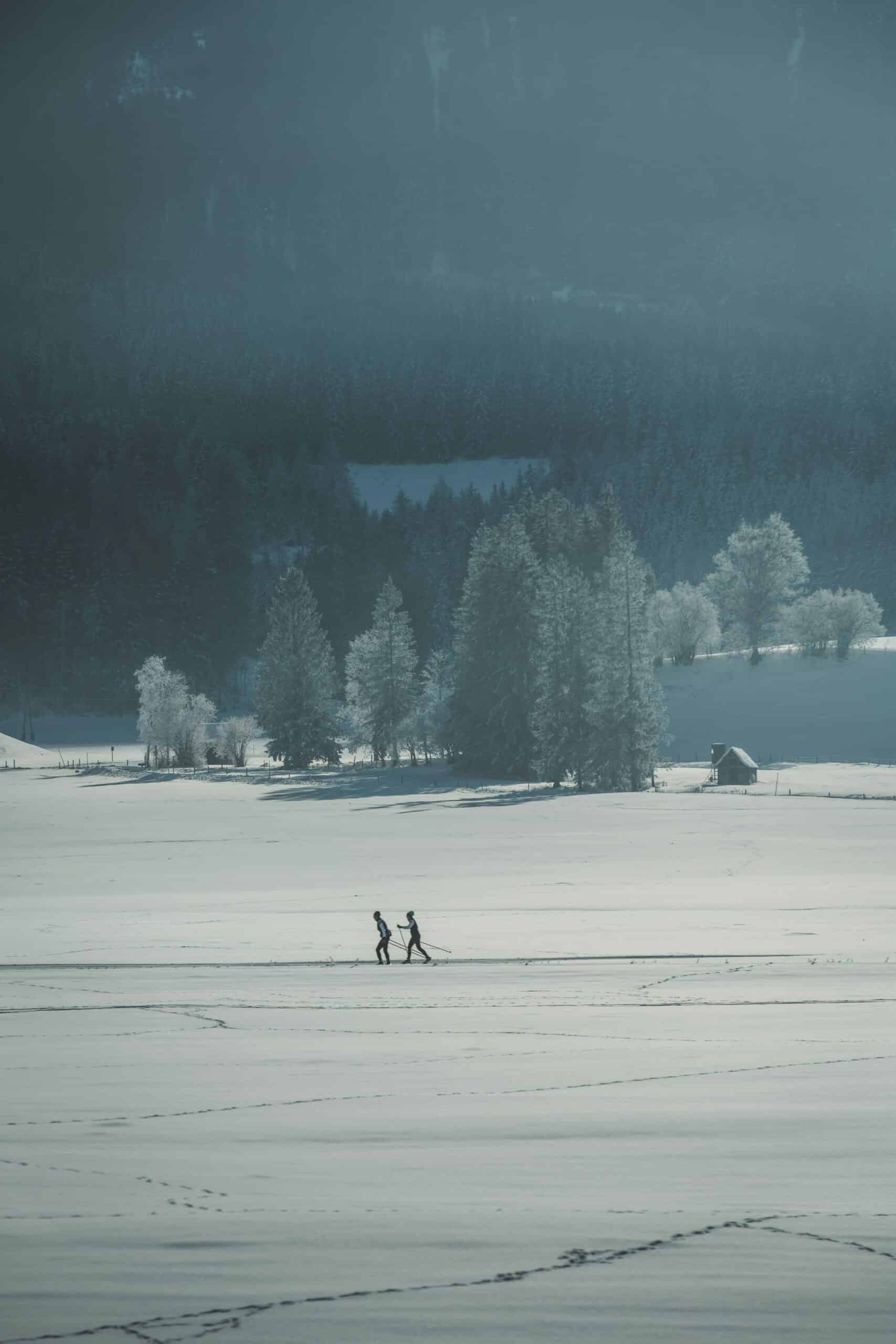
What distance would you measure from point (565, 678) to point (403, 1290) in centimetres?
7047

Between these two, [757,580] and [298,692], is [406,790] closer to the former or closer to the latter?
[298,692]

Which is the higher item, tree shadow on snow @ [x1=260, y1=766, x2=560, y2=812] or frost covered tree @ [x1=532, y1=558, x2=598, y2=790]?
frost covered tree @ [x1=532, y1=558, x2=598, y2=790]

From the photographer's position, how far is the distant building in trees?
243 feet

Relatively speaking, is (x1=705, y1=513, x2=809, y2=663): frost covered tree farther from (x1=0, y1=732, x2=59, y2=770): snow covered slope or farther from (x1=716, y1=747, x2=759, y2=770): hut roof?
(x1=0, y1=732, x2=59, y2=770): snow covered slope

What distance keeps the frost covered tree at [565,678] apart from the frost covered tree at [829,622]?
3667 centimetres

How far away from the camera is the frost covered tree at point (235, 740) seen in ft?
337

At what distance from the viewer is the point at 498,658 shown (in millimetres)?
83875

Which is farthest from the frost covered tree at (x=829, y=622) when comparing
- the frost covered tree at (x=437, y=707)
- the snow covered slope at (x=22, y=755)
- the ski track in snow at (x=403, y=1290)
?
the ski track in snow at (x=403, y=1290)

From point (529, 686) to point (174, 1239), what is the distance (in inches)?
2960

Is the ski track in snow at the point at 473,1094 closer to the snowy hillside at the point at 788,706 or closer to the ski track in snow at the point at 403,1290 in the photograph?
the ski track in snow at the point at 403,1290

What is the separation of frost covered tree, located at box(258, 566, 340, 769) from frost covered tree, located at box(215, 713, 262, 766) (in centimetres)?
218

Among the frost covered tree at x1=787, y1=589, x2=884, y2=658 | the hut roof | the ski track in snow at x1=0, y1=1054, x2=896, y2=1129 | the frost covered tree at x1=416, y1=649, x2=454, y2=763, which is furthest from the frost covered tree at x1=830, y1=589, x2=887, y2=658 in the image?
the ski track in snow at x1=0, y1=1054, x2=896, y2=1129

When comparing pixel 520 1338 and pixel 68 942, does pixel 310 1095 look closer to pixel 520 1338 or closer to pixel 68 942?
pixel 520 1338

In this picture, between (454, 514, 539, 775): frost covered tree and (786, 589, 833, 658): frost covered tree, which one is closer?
(454, 514, 539, 775): frost covered tree
